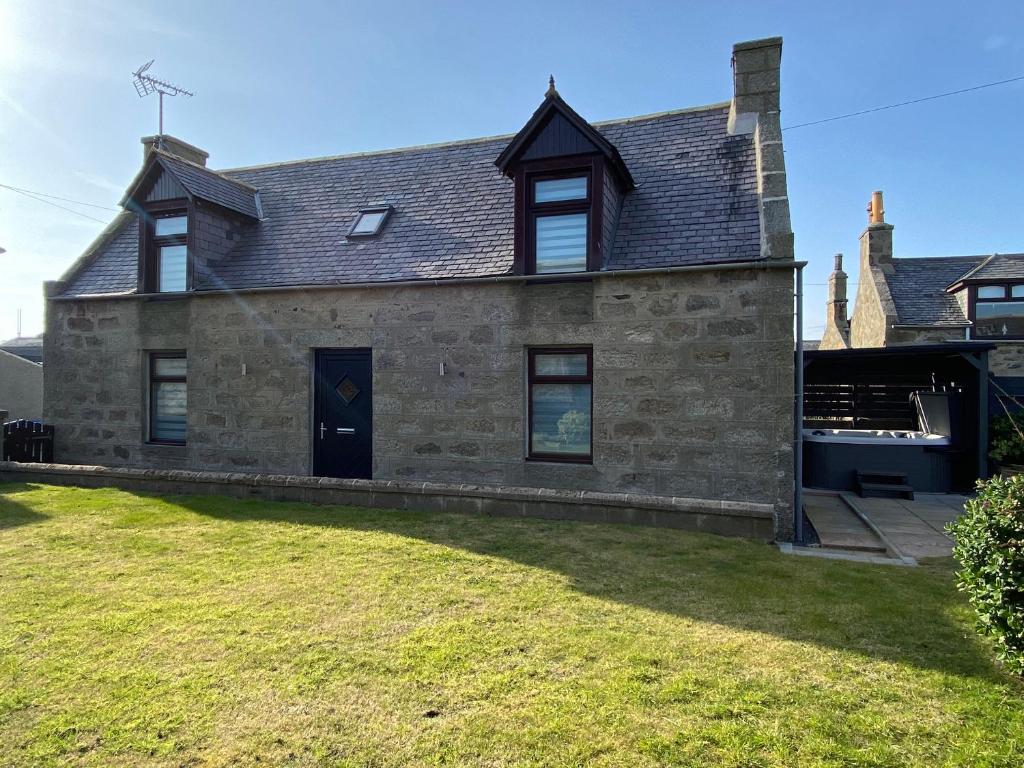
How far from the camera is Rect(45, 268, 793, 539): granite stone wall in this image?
8.27m

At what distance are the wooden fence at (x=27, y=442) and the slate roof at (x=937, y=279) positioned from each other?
76.8 feet

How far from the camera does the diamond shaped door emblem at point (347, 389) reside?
34.3 ft

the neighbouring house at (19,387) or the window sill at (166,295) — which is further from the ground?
the window sill at (166,295)

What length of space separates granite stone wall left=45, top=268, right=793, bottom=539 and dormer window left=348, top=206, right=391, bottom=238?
167 cm

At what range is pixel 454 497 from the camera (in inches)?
330

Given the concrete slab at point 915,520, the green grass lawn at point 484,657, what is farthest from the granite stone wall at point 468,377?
the green grass lawn at point 484,657

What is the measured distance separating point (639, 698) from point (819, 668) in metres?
1.35

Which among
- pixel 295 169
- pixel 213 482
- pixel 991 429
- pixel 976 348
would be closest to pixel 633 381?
pixel 213 482

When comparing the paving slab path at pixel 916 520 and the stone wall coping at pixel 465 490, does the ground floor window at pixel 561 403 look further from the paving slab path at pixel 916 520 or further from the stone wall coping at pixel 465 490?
the paving slab path at pixel 916 520

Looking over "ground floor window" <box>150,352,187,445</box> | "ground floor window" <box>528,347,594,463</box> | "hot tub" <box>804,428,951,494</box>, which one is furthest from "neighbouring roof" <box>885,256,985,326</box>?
"ground floor window" <box>150,352,187,445</box>

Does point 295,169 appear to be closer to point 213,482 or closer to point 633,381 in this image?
point 213,482

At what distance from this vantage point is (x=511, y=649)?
416 centimetres

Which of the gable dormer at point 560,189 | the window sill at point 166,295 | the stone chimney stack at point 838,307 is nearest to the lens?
the gable dormer at point 560,189

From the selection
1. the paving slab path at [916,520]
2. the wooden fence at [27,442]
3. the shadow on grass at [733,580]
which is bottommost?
the paving slab path at [916,520]
